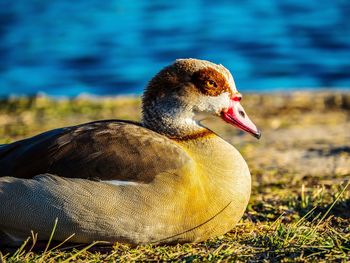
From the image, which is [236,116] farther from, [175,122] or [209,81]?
[175,122]

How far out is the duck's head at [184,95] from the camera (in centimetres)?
611

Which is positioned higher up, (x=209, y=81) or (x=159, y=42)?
(x=209, y=81)

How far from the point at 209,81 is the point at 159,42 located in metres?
15.4

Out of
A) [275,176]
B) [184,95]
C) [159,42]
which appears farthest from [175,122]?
[159,42]

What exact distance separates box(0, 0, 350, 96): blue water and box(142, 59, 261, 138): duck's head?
1066cm

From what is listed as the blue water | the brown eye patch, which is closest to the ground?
the brown eye patch

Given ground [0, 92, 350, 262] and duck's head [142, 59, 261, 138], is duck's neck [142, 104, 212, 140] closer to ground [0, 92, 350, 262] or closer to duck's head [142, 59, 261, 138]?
duck's head [142, 59, 261, 138]

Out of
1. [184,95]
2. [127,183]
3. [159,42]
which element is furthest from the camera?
[159,42]

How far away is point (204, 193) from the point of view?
568 cm

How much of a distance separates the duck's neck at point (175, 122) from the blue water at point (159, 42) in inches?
422

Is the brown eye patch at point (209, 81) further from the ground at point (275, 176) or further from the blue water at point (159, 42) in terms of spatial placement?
the blue water at point (159, 42)

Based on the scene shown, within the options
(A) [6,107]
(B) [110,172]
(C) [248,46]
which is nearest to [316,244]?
(B) [110,172]

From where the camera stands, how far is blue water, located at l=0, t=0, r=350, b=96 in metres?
18.3

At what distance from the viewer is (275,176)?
26.5 ft
